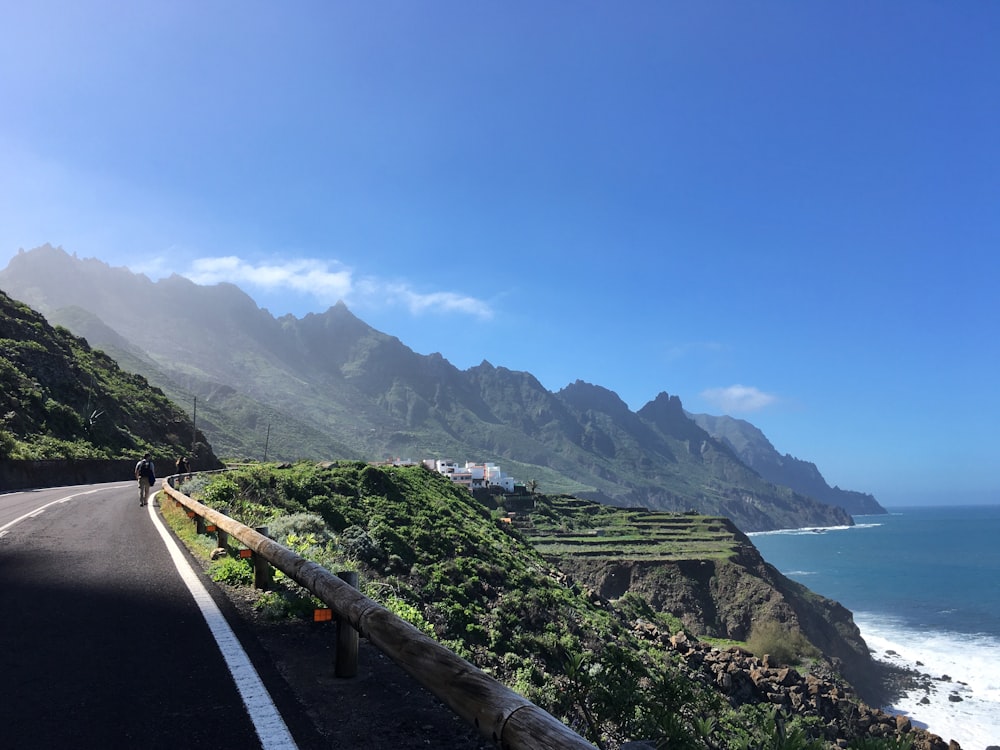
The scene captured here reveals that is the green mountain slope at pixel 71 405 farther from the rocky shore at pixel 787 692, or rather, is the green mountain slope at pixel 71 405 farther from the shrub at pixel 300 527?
the rocky shore at pixel 787 692

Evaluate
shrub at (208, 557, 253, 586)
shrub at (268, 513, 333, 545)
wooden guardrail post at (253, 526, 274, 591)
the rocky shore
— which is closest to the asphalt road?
shrub at (208, 557, 253, 586)

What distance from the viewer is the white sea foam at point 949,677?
170 feet

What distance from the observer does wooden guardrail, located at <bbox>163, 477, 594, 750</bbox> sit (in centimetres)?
260

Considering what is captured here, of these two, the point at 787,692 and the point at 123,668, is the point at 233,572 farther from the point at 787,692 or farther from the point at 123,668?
the point at 787,692

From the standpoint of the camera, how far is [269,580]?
8234mm

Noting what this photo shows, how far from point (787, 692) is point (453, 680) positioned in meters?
41.8

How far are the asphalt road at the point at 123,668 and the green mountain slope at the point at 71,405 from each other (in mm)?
34692

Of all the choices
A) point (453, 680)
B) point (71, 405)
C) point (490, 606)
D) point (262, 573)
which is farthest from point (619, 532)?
point (453, 680)

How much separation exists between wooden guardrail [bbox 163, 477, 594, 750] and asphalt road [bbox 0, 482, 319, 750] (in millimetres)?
695

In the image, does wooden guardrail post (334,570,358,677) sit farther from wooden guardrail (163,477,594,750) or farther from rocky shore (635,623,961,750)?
rocky shore (635,623,961,750)

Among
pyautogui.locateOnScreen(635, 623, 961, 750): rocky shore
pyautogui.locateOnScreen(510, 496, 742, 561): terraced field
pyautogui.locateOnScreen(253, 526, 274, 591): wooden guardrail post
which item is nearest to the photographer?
pyautogui.locateOnScreen(253, 526, 274, 591): wooden guardrail post

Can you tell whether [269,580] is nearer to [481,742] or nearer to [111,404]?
[481,742]

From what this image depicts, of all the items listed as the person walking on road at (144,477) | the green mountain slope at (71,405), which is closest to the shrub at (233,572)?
the person walking on road at (144,477)

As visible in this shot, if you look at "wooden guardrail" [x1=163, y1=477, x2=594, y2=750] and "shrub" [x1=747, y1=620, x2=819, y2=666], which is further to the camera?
"shrub" [x1=747, y1=620, x2=819, y2=666]
